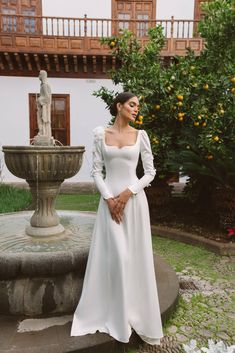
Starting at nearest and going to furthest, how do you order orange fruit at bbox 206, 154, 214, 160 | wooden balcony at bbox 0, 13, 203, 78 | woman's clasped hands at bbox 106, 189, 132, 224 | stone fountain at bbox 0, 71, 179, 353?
woman's clasped hands at bbox 106, 189, 132, 224
stone fountain at bbox 0, 71, 179, 353
orange fruit at bbox 206, 154, 214, 160
wooden balcony at bbox 0, 13, 203, 78

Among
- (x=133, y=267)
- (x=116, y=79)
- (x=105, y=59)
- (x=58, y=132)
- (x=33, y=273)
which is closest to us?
(x=133, y=267)

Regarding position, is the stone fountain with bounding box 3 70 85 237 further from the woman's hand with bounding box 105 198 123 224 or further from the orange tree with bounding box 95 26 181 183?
the orange tree with bounding box 95 26 181 183

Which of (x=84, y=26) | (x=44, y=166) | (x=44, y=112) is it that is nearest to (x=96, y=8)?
(x=84, y=26)

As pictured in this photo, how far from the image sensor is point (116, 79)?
580 cm

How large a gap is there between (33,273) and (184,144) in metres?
3.60

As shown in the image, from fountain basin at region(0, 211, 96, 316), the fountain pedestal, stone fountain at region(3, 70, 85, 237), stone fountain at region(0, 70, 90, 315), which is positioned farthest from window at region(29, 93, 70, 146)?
fountain basin at region(0, 211, 96, 316)

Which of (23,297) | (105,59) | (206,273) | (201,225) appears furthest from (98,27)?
(23,297)

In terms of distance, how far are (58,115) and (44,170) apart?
28.3ft

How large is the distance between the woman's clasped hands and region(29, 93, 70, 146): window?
9452 mm

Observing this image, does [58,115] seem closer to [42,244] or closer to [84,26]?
[84,26]

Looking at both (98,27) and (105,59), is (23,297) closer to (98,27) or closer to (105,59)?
(105,59)

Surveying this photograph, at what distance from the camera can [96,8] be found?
10891 mm

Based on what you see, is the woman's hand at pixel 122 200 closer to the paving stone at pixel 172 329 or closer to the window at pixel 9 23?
the paving stone at pixel 172 329

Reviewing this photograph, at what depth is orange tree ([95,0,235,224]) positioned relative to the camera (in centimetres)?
475
